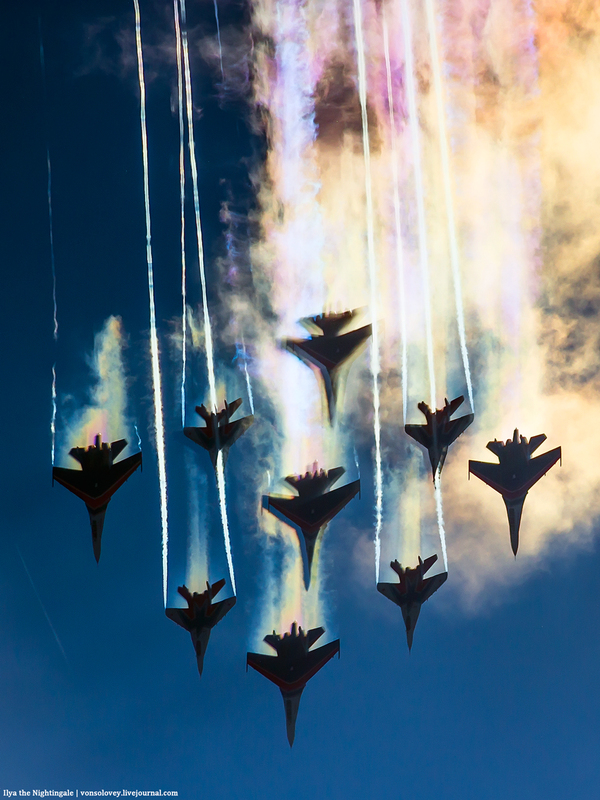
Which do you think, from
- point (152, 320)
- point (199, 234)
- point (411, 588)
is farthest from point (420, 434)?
point (199, 234)

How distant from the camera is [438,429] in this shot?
13703 millimetres

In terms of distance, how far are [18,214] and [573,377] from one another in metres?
12.0

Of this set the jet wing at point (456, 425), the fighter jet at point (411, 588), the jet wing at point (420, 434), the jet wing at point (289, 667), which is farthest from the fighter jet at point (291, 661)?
the jet wing at point (456, 425)

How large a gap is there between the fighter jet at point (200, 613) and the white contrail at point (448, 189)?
637 cm

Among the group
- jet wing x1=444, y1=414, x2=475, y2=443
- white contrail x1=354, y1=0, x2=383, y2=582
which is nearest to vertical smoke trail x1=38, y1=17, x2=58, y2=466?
white contrail x1=354, y1=0, x2=383, y2=582

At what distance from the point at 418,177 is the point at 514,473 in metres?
6.01

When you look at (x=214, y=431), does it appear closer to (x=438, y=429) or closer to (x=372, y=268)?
(x=438, y=429)

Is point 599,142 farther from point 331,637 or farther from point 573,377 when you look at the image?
point 331,637

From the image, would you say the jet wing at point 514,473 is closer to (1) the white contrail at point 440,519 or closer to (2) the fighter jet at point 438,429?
(2) the fighter jet at point 438,429

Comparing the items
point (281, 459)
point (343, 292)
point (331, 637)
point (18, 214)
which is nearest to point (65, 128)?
point (18, 214)

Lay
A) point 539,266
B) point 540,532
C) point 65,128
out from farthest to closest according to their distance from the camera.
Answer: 1. point 540,532
2. point 539,266
3. point 65,128

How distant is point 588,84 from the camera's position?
14.5 meters

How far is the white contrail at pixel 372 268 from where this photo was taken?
44.4 feet

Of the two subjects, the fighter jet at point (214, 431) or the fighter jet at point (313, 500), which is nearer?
the fighter jet at point (214, 431)
